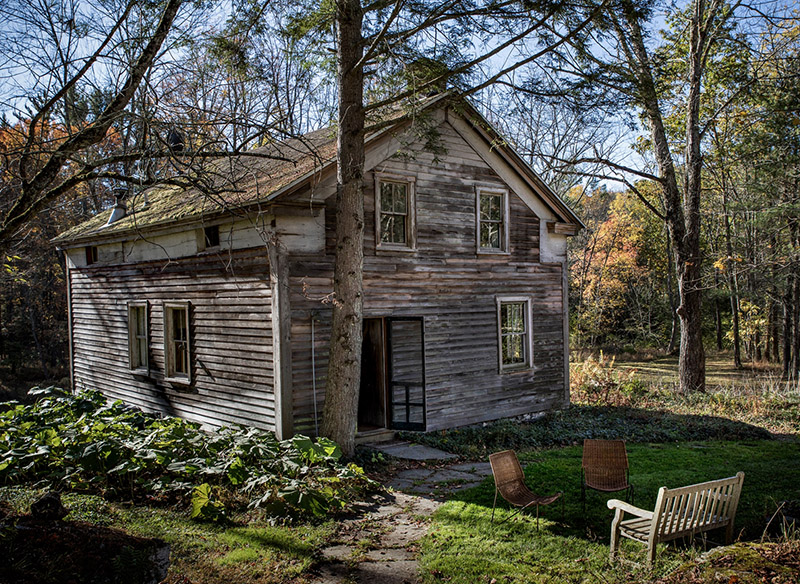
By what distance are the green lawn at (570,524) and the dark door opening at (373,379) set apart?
314 cm

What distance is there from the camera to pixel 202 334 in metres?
12.4

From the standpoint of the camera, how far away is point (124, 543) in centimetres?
553

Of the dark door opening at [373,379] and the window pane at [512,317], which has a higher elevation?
the window pane at [512,317]

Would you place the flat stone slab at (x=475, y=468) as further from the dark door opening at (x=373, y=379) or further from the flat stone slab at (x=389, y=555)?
the flat stone slab at (x=389, y=555)

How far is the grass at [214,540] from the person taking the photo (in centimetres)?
561

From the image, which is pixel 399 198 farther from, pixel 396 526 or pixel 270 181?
pixel 396 526

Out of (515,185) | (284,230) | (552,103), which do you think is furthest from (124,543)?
(515,185)

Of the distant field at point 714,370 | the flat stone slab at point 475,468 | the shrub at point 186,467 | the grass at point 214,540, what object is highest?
the shrub at point 186,467

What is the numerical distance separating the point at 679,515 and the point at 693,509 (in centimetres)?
17

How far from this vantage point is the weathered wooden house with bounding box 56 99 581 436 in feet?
35.0

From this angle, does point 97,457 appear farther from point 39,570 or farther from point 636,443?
point 636,443

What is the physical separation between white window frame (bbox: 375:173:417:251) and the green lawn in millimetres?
4669

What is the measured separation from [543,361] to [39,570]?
1186cm

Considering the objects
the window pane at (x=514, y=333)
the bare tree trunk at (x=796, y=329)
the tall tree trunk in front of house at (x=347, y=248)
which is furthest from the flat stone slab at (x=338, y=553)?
the bare tree trunk at (x=796, y=329)
